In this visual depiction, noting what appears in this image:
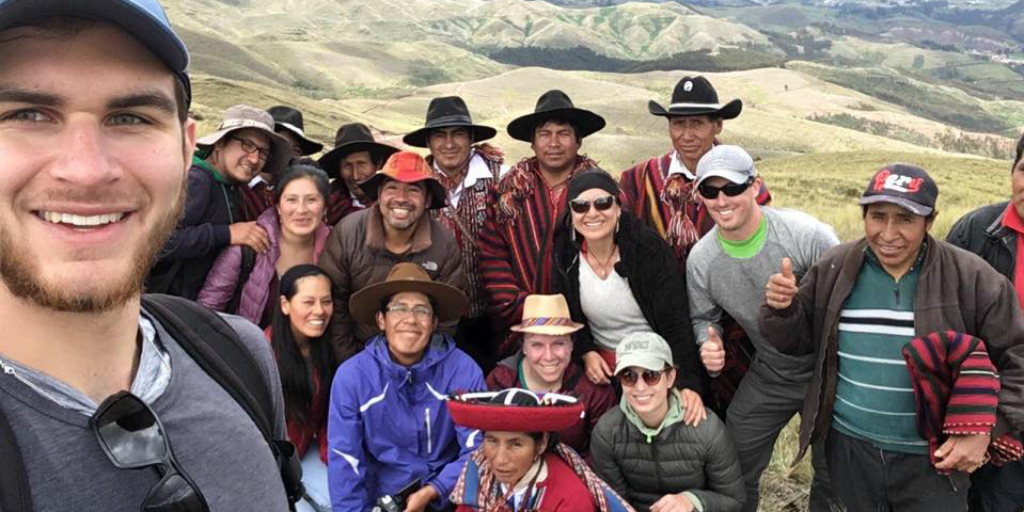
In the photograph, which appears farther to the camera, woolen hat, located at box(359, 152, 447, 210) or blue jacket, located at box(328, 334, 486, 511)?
woolen hat, located at box(359, 152, 447, 210)

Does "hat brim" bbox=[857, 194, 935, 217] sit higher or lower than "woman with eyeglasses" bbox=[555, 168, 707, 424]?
higher

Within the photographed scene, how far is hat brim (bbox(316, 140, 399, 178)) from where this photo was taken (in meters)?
5.69

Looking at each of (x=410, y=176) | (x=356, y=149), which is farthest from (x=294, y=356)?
(x=356, y=149)

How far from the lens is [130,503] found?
1.27 m

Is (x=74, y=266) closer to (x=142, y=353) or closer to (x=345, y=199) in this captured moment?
(x=142, y=353)

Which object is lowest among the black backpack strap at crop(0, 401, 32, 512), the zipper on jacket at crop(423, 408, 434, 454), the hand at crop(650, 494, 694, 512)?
the hand at crop(650, 494, 694, 512)

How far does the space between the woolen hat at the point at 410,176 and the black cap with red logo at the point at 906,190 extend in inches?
102

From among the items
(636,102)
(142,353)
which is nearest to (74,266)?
(142,353)

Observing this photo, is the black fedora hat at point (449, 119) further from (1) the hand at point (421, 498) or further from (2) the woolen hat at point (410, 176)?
(1) the hand at point (421, 498)

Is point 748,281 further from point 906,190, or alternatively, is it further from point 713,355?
point 906,190

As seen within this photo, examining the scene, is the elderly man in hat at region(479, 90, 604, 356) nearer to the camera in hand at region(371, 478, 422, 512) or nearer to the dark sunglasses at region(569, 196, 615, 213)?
the dark sunglasses at region(569, 196, 615, 213)

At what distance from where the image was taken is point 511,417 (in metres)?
3.55

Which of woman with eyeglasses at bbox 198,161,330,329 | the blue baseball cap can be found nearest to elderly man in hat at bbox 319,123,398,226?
woman with eyeglasses at bbox 198,161,330,329

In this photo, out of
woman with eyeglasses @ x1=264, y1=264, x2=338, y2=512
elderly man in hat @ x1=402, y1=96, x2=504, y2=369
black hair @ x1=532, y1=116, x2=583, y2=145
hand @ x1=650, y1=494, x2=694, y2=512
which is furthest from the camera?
elderly man in hat @ x1=402, y1=96, x2=504, y2=369
